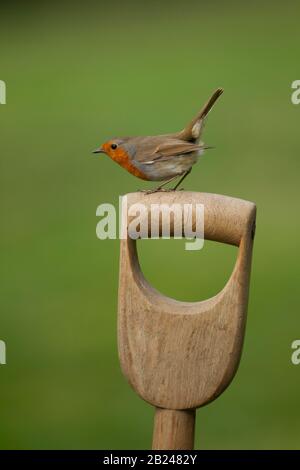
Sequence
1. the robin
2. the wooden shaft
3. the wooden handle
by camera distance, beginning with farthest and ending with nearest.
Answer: the robin, the wooden shaft, the wooden handle

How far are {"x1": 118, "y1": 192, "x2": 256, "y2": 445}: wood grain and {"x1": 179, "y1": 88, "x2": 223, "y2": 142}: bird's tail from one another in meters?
0.44

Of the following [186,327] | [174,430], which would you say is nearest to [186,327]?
[186,327]

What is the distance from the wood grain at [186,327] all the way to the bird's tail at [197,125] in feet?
1.44

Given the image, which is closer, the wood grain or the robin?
the wood grain

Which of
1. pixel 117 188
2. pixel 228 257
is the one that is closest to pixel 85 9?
pixel 117 188

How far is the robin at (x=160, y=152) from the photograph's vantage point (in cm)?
242

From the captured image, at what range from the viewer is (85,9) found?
500 inches

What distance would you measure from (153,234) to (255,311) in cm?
343

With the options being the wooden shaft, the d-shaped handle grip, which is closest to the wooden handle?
the d-shaped handle grip

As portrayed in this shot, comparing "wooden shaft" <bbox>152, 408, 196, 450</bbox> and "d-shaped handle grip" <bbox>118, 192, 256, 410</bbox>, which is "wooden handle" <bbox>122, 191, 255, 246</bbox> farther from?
"wooden shaft" <bbox>152, 408, 196, 450</bbox>

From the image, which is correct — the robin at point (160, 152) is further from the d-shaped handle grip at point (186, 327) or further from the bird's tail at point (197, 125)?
the d-shaped handle grip at point (186, 327)

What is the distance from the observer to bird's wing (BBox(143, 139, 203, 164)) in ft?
7.93

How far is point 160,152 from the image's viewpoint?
2418mm

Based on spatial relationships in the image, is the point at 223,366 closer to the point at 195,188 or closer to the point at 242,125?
the point at 195,188
